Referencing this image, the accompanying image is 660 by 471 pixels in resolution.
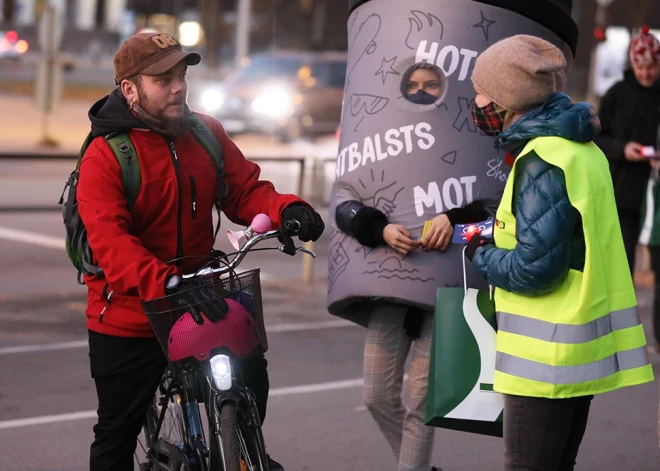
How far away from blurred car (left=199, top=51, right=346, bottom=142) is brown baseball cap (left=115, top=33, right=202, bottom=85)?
20.5 meters

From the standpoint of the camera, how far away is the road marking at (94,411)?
19.5 ft

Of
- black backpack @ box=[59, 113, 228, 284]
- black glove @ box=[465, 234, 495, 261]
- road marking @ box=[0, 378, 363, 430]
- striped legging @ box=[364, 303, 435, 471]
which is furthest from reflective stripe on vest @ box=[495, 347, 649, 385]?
road marking @ box=[0, 378, 363, 430]

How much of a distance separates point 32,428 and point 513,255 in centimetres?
324

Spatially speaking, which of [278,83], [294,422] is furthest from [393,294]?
[278,83]

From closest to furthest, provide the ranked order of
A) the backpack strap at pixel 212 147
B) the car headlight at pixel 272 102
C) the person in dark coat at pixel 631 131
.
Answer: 1. the backpack strap at pixel 212 147
2. the person in dark coat at pixel 631 131
3. the car headlight at pixel 272 102

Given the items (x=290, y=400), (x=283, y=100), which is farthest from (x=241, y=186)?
(x=283, y=100)

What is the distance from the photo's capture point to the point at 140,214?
12.8 feet

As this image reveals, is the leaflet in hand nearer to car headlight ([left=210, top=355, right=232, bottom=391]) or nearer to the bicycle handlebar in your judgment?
the bicycle handlebar

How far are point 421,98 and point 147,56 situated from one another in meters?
1.13

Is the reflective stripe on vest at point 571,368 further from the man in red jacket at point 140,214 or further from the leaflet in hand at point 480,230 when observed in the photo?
the man in red jacket at point 140,214


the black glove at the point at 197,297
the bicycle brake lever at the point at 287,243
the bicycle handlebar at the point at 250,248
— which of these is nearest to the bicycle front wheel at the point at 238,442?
the black glove at the point at 197,297

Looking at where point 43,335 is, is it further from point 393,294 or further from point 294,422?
point 393,294

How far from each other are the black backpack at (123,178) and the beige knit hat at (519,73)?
996 mm

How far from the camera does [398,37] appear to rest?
4523mm
